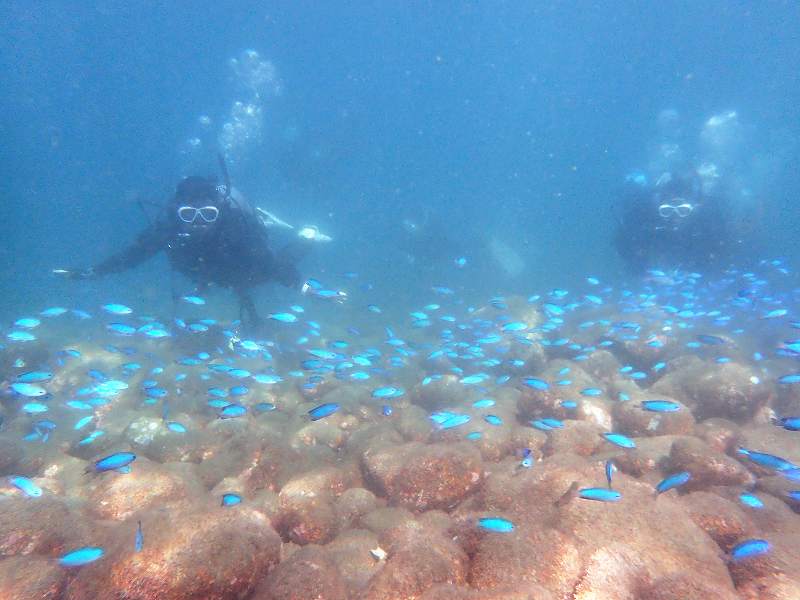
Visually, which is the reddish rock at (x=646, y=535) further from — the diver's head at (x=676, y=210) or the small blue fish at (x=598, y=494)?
the diver's head at (x=676, y=210)

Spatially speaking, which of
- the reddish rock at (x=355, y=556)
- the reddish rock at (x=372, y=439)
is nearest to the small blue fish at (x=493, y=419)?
the reddish rock at (x=372, y=439)

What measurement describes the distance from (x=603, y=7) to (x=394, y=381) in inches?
1756

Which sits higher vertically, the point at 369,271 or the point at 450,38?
the point at 450,38

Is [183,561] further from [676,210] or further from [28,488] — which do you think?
[676,210]

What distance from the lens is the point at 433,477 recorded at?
5523 millimetres

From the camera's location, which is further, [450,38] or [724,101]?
[724,101]

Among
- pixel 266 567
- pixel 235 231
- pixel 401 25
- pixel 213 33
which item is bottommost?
pixel 266 567

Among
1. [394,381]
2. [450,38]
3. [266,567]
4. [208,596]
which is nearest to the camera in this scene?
[208,596]

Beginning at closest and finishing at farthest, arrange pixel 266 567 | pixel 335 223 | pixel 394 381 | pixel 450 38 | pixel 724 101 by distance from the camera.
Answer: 1. pixel 266 567
2. pixel 394 381
3. pixel 450 38
4. pixel 724 101
5. pixel 335 223

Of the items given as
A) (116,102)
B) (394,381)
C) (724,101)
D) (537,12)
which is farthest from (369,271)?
(724,101)

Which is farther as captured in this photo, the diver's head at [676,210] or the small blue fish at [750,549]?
the diver's head at [676,210]

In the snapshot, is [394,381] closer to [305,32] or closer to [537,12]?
[305,32]

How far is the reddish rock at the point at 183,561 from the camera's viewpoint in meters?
3.21

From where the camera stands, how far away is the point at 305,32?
40.0 m
